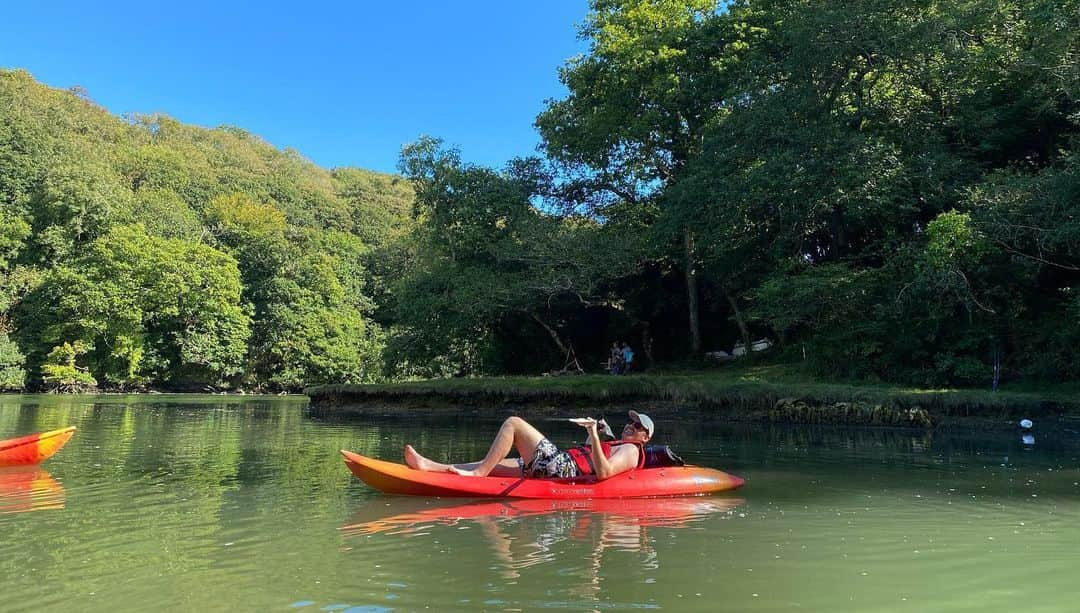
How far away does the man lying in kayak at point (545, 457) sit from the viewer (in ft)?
23.3

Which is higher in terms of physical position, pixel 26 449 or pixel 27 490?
pixel 26 449

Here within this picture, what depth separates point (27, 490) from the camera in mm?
7133

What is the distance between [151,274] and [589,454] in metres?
40.5

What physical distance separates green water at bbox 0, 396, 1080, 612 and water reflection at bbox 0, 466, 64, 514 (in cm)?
3

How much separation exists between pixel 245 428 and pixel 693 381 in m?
10.5

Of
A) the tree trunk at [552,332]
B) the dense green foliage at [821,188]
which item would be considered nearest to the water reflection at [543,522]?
the dense green foliage at [821,188]

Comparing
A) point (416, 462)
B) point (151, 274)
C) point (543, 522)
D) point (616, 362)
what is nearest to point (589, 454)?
point (543, 522)

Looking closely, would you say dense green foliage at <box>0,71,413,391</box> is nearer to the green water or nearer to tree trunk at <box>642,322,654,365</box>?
tree trunk at <box>642,322,654,365</box>

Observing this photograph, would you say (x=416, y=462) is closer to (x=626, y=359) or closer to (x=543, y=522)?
(x=543, y=522)

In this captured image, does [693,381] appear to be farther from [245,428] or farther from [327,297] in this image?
[327,297]

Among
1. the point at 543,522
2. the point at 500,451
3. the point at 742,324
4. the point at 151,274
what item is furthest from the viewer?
the point at 151,274

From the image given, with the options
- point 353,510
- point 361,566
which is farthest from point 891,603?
point 353,510

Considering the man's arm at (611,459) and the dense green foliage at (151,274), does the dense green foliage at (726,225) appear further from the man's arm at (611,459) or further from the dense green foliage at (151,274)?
the man's arm at (611,459)

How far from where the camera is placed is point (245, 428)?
610 inches
